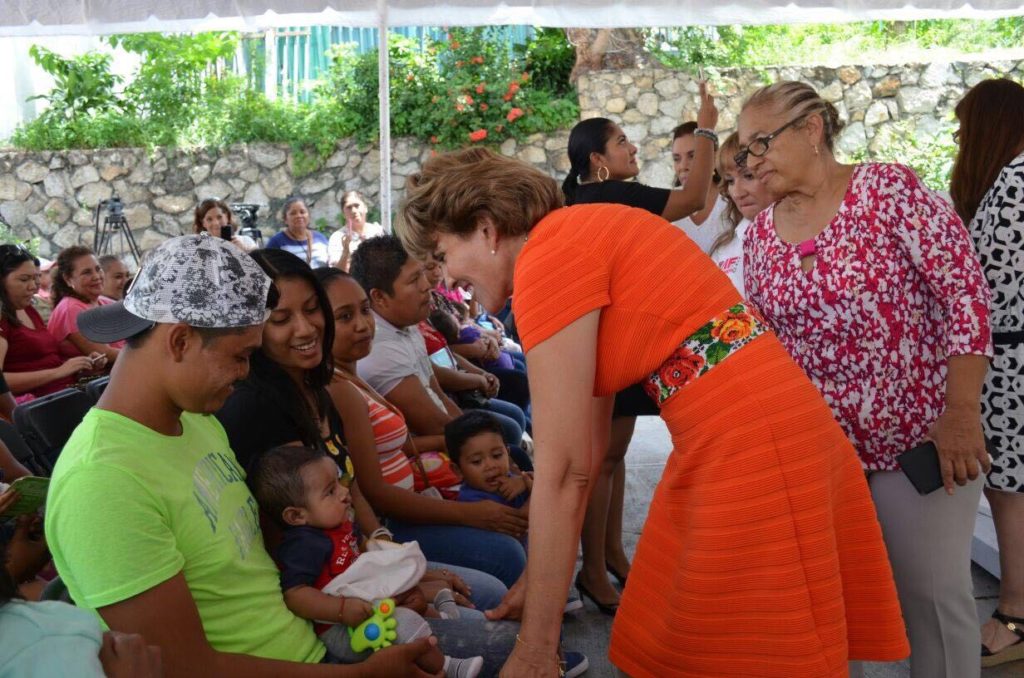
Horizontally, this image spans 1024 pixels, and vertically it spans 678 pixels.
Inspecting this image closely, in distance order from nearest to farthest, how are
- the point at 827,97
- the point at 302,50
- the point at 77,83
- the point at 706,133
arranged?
the point at 706,133 → the point at 827,97 → the point at 77,83 → the point at 302,50

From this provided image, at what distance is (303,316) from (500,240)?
0.91 meters

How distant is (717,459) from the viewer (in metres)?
1.72

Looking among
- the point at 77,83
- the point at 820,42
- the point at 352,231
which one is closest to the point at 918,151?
the point at 820,42

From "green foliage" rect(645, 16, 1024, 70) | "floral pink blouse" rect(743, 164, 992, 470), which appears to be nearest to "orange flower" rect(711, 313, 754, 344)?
"floral pink blouse" rect(743, 164, 992, 470)

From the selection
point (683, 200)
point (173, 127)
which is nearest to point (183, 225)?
point (173, 127)

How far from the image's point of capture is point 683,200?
369 cm

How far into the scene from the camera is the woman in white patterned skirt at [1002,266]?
2797mm

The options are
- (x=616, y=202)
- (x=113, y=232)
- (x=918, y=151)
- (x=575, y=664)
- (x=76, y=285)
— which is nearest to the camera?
(x=575, y=664)

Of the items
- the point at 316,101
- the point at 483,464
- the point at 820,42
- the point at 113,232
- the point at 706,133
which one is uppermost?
the point at 820,42

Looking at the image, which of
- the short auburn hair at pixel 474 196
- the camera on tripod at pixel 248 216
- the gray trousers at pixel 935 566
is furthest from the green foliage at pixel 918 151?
the short auburn hair at pixel 474 196

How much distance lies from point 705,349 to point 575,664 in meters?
1.55

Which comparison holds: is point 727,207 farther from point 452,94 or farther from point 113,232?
point 113,232

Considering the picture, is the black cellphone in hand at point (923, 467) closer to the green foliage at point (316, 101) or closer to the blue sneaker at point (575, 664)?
the blue sneaker at point (575, 664)

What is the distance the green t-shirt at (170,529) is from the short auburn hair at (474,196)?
612mm
